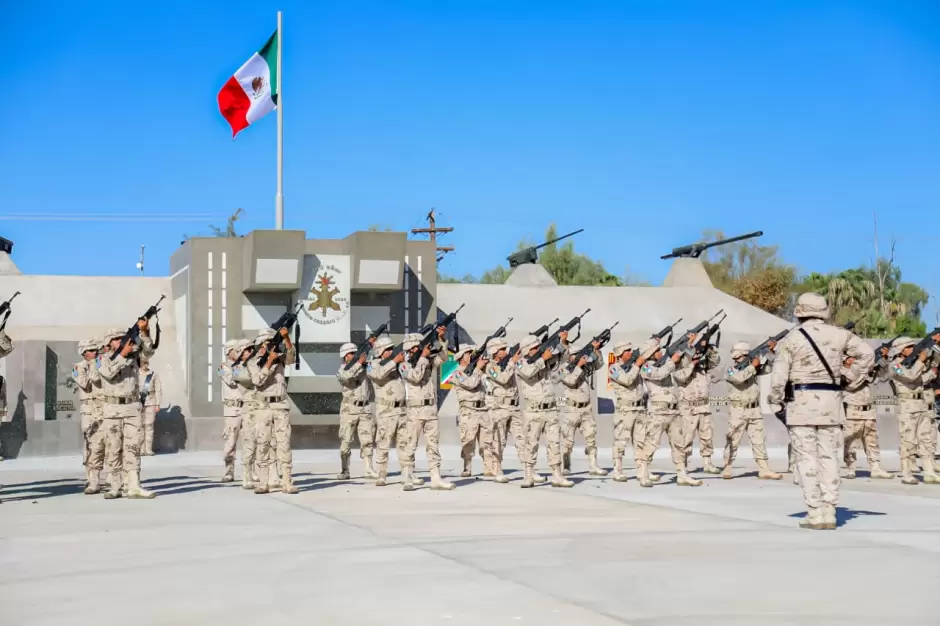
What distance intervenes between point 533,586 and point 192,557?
2.90 meters

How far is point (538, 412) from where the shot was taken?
14.9 m

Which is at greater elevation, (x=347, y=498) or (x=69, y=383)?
(x=69, y=383)

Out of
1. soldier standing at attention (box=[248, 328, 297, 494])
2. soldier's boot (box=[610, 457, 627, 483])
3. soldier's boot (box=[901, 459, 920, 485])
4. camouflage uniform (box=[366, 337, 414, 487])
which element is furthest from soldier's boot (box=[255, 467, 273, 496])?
soldier's boot (box=[901, 459, 920, 485])

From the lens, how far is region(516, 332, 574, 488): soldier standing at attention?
48.5 ft

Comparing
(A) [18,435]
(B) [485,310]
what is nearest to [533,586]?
(A) [18,435]

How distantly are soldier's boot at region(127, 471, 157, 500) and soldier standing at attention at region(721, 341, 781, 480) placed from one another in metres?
8.03

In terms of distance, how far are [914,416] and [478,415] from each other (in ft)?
19.9

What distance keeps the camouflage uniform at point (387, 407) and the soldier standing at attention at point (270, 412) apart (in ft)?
3.99

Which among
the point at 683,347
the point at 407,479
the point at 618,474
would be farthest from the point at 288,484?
the point at 683,347

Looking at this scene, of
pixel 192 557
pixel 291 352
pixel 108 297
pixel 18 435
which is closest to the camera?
pixel 192 557

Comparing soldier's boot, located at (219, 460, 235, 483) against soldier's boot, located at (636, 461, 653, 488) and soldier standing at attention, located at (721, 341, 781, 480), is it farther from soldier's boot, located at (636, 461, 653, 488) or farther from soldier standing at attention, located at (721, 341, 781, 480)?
soldier standing at attention, located at (721, 341, 781, 480)

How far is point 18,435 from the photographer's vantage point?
71.9 ft

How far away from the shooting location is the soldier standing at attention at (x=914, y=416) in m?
15.7

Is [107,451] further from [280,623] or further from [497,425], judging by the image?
[280,623]
